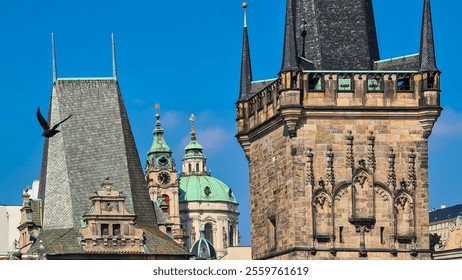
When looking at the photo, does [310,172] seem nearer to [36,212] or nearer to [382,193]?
[382,193]

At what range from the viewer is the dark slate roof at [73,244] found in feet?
259

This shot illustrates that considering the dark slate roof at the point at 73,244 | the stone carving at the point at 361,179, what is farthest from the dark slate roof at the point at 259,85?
the dark slate roof at the point at 73,244

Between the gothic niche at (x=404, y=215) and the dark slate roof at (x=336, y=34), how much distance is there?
5.00 metres

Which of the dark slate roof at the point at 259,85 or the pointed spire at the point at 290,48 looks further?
the dark slate roof at the point at 259,85

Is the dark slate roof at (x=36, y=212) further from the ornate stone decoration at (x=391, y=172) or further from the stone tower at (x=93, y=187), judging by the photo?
the ornate stone decoration at (x=391, y=172)

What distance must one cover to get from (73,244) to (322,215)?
14.3m

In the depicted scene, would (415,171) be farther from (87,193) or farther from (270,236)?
(87,193)

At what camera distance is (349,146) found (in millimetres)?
69562

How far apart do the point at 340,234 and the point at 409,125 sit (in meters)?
4.61

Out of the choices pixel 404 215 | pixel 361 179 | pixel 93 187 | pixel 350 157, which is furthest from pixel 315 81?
pixel 93 187

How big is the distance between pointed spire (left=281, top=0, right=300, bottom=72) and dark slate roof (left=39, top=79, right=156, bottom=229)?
14746mm

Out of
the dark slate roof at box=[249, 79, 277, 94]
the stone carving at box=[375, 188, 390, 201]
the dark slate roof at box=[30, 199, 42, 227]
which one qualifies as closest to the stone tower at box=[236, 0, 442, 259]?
the stone carving at box=[375, 188, 390, 201]

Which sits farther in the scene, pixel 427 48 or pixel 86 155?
pixel 86 155

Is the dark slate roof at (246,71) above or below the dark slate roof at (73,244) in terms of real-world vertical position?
above
